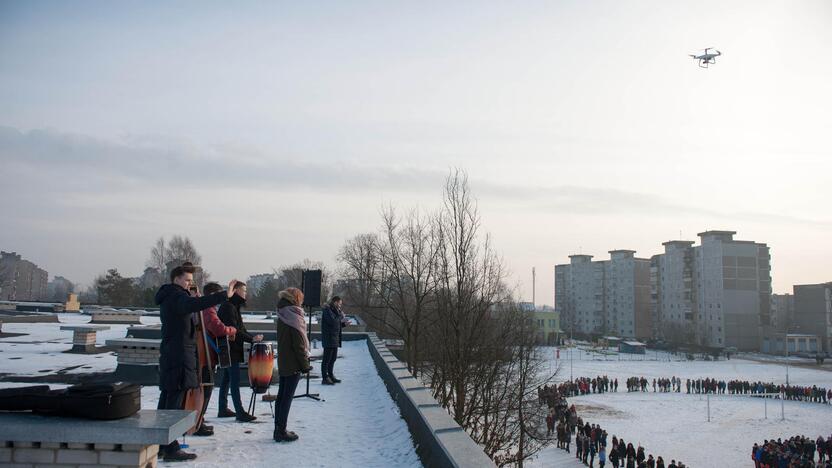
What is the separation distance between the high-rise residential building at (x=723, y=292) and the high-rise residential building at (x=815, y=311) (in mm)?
6939

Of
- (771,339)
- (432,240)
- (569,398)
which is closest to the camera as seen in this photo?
(432,240)

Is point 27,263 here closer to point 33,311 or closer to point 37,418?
point 33,311

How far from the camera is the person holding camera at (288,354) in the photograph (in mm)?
6926

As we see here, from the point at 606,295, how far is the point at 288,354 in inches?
4679

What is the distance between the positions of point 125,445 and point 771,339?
103 meters

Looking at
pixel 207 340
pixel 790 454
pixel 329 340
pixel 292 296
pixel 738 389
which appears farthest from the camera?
pixel 738 389

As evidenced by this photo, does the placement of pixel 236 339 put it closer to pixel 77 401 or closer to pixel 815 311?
pixel 77 401

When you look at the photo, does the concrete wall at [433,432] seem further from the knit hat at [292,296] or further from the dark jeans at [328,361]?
the dark jeans at [328,361]

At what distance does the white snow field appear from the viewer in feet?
94.7

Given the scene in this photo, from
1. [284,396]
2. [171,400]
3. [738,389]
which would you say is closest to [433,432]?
[284,396]

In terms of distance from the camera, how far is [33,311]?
50281 mm

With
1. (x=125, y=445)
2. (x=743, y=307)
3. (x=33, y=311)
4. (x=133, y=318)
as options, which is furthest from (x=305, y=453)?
(x=743, y=307)

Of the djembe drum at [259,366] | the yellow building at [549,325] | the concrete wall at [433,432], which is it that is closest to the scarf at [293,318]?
the djembe drum at [259,366]

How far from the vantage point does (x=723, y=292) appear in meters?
91.3
